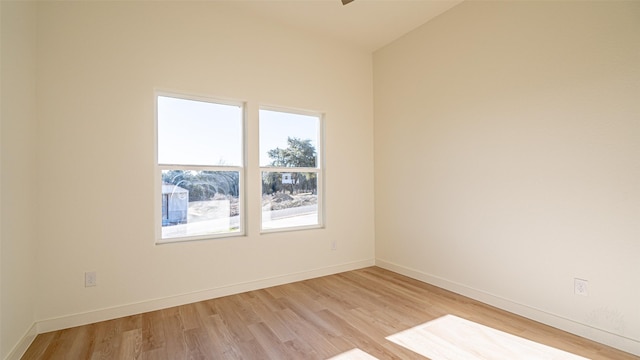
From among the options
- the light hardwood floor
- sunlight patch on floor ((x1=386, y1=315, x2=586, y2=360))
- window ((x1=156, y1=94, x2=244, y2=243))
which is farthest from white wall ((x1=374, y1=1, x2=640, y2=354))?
window ((x1=156, y1=94, x2=244, y2=243))

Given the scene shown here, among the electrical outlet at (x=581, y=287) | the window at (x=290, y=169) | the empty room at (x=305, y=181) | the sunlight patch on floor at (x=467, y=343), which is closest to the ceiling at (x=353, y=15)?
the empty room at (x=305, y=181)

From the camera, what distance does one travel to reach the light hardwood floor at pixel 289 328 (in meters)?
2.04

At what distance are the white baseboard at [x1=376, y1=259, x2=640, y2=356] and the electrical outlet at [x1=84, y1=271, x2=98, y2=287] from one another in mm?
3263

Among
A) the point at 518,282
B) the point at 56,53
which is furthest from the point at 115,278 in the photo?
the point at 518,282

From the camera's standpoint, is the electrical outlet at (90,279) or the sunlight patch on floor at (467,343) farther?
the electrical outlet at (90,279)

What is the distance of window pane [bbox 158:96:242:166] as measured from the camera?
114 inches

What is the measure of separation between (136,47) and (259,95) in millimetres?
1201

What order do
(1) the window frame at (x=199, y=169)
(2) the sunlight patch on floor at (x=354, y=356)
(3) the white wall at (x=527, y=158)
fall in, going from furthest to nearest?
(1) the window frame at (x=199, y=169) → (3) the white wall at (x=527, y=158) → (2) the sunlight patch on floor at (x=354, y=356)

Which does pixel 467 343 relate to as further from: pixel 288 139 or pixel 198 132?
pixel 198 132

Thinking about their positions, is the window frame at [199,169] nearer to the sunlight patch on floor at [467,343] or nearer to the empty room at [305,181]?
the empty room at [305,181]

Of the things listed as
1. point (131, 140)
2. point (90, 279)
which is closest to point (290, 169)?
point (131, 140)

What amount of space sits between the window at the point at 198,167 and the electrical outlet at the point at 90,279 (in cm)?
55

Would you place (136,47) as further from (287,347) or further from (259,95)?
(287,347)

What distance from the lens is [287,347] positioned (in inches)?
Result: 83.0
